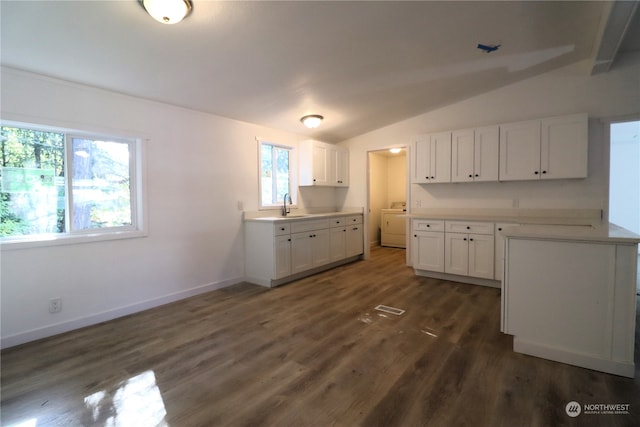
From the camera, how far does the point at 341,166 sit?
18.6ft

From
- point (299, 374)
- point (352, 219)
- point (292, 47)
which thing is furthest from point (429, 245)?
point (292, 47)

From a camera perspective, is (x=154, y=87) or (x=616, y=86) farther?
(x=616, y=86)

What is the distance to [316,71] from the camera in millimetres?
3105

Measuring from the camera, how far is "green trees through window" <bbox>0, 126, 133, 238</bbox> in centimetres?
259

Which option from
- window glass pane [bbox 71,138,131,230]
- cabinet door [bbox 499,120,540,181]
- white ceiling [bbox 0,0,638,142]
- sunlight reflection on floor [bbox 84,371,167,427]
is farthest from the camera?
cabinet door [bbox 499,120,540,181]

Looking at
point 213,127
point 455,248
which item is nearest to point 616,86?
point 455,248

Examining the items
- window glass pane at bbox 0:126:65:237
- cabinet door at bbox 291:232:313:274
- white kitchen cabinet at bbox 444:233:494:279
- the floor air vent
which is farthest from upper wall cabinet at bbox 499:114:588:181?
window glass pane at bbox 0:126:65:237

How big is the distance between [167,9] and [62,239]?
7.42 feet

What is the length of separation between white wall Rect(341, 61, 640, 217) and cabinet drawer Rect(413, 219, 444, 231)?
61cm

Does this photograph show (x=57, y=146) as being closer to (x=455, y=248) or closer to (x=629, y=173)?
(x=455, y=248)

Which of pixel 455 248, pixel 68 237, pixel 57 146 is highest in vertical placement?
pixel 57 146

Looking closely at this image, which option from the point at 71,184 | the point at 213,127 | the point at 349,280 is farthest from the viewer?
the point at 349,280

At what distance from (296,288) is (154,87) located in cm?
288

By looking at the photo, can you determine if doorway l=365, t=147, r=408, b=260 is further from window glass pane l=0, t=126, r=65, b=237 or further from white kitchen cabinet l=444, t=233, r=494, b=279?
window glass pane l=0, t=126, r=65, b=237
